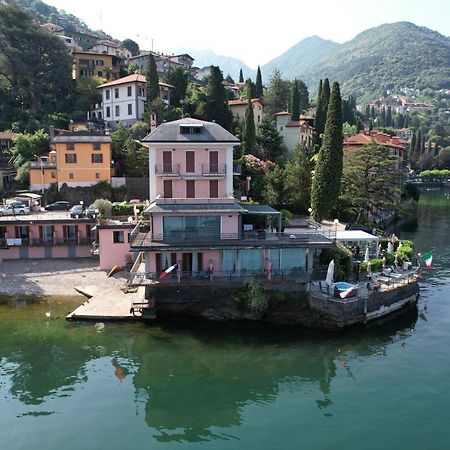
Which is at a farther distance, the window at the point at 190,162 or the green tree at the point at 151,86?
the green tree at the point at 151,86

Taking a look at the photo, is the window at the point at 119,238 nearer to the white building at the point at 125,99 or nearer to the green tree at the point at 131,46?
the white building at the point at 125,99

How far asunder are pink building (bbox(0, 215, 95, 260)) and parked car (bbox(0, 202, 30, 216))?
2529 mm

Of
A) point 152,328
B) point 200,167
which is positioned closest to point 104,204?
point 200,167

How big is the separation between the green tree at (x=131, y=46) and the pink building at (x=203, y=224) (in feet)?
468

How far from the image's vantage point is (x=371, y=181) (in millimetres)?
57531

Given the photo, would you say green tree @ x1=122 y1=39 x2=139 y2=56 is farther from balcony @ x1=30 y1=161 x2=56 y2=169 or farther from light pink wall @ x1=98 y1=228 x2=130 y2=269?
light pink wall @ x1=98 y1=228 x2=130 y2=269

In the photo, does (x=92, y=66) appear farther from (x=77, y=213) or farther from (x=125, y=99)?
(x=77, y=213)

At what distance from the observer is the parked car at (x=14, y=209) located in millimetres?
49438

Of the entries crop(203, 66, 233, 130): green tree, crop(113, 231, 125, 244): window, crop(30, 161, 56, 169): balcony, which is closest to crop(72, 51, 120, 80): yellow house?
crop(203, 66, 233, 130): green tree

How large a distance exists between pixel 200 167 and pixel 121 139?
31739 millimetres

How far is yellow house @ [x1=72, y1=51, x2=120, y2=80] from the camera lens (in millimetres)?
100500

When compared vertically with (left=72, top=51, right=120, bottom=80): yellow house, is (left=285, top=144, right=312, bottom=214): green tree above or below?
below

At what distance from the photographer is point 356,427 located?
22.2 metres

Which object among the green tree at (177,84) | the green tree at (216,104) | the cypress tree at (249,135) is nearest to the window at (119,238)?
the cypress tree at (249,135)
